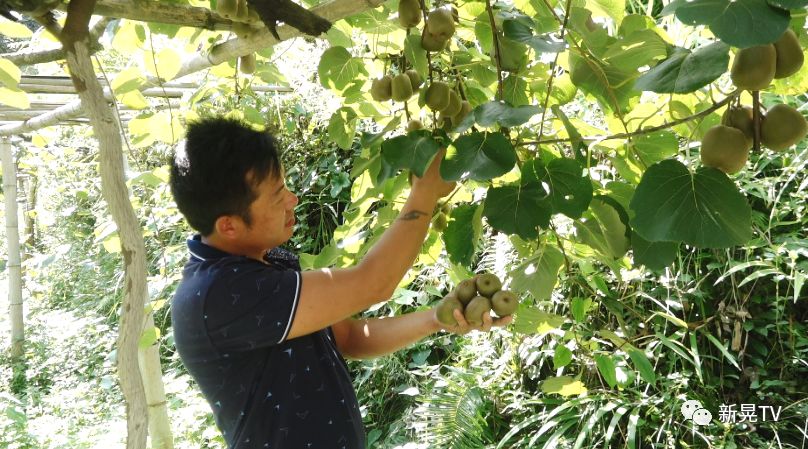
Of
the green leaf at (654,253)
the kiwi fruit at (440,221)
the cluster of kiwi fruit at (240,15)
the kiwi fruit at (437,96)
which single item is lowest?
the green leaf at (654,253)

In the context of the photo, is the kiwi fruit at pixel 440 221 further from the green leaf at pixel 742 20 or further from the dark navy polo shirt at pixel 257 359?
the green leaf at pixel 742 20

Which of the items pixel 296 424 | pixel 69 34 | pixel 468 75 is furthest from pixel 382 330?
pixel 69 34

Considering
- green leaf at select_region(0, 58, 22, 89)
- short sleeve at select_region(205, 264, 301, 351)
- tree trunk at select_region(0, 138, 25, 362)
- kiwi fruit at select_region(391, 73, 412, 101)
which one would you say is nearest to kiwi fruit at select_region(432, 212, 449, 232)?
kiwi fruit at select_region(391, 73, 412, 101)

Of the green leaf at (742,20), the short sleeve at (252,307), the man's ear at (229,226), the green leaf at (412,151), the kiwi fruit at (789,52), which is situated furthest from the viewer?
the man's ear at (229,226)

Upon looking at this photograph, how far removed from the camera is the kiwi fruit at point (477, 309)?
4.10 ft

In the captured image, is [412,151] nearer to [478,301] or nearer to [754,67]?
[478,301]

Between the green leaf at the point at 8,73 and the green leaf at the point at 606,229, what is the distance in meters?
1.02

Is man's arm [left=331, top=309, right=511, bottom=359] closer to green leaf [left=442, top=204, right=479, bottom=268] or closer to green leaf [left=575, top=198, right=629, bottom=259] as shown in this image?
green leaf [left=442, top=204, right=479, bottom=268]

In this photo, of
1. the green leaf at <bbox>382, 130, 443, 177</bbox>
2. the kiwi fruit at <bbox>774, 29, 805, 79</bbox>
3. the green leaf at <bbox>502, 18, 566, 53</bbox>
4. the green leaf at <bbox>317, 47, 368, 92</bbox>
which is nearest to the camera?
the kiwi fruit at <bbox>774, 29, 805, 79</bbox>

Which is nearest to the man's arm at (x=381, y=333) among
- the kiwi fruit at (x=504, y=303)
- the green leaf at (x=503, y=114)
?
the kiwi fruit at (x=504, y=303)

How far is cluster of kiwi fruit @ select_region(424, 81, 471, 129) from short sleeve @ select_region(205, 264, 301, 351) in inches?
14.6

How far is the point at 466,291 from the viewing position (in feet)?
4.29

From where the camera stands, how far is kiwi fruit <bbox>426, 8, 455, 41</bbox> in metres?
1.21

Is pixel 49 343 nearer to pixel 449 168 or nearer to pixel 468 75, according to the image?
pixel 468 75
